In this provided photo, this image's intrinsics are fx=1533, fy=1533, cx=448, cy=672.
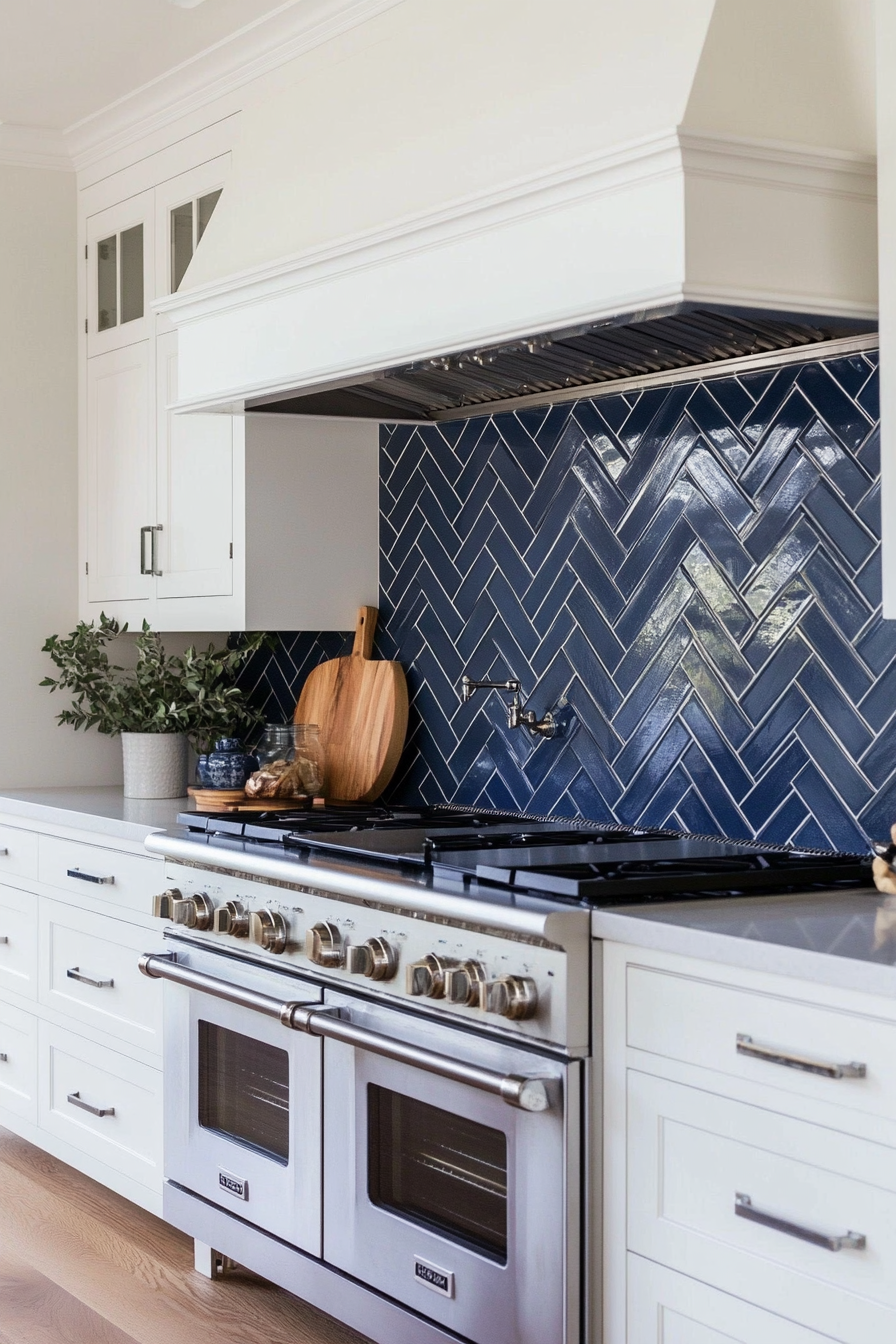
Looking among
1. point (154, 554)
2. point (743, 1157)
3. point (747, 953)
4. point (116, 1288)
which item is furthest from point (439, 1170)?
point (154, 554)

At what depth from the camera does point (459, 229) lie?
244 cm

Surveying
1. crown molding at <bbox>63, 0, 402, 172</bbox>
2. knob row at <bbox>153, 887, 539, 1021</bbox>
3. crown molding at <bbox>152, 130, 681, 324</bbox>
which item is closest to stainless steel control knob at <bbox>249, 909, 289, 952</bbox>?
knob row at <bbox>153, 887, 539, 1021</bbox>

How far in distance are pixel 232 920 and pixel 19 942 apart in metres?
1.20

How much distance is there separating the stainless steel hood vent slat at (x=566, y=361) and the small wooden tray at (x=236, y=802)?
83cm

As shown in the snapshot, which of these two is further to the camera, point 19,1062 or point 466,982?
point 19,1062

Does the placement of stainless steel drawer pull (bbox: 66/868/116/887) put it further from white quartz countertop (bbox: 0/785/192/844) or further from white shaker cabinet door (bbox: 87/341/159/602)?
white shaker cabinet door (bbox: 87/341/159/602)

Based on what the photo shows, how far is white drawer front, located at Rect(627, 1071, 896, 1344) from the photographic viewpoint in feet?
5.50

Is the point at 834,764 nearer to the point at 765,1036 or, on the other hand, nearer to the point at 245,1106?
the point at 765,1036

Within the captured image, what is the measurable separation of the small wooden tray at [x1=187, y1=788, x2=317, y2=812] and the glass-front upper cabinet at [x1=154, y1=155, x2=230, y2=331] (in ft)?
3.99

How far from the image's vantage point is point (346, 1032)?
7.92 feet

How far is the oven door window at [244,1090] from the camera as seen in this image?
2.73 meters

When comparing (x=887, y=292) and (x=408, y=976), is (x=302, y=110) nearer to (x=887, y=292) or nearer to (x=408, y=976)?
(x=887, y=292)

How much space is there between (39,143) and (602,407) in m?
2.09

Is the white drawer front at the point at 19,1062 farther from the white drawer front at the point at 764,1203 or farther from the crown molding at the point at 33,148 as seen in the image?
the crown molding at the point at 33,148
